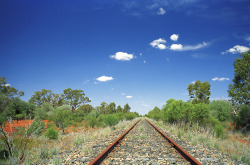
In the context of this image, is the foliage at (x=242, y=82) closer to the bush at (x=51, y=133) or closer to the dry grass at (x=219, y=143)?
the dry grass at (x=219, y=143)

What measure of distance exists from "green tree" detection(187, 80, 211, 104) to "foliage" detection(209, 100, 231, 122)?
2415 centimetres

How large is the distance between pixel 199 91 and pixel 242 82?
31.3 m

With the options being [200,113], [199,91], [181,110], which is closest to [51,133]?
[181,110]

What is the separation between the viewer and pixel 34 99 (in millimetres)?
47906

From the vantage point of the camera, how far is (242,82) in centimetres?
1748

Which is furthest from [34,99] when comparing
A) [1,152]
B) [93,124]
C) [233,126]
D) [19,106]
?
[233,126]

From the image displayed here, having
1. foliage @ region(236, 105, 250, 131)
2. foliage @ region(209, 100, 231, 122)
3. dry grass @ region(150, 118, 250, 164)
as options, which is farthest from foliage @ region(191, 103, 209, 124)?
foliage @ region(209, 100, 231, 122)

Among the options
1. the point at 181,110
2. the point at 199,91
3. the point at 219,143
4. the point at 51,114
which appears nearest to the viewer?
the point at 219,143

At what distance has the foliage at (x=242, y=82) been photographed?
52.9 feet

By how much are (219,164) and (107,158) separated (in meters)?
3.47

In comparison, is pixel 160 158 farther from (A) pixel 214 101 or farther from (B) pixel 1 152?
(A) pixel 214 101

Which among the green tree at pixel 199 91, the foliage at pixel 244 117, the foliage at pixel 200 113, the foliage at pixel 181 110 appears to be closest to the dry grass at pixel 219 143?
the foliage at pixel 244 117

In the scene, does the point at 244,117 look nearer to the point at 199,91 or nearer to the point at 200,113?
the point at 200,113

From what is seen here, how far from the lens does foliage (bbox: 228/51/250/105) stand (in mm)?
16125
